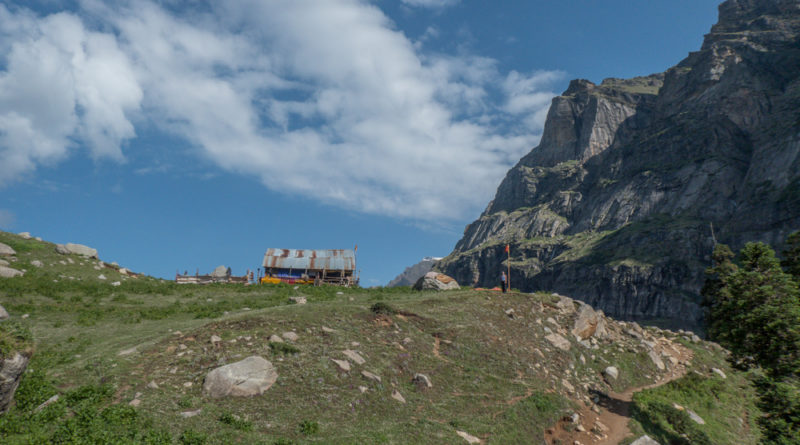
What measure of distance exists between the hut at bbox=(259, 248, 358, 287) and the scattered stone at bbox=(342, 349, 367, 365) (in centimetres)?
5034

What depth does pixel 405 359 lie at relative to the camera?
62.8 feet

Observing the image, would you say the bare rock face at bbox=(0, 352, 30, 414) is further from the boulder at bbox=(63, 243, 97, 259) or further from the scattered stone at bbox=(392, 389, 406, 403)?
the boulder at bbox=(63, 243, 97, 259)

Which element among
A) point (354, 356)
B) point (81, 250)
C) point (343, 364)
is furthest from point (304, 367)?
point (81, 250)

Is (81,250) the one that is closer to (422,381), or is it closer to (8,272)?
(8,272)

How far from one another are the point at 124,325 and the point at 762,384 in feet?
103

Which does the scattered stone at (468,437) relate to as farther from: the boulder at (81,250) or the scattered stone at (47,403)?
the boulder at (81,250)

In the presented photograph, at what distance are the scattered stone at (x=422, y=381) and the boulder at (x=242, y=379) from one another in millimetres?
6419

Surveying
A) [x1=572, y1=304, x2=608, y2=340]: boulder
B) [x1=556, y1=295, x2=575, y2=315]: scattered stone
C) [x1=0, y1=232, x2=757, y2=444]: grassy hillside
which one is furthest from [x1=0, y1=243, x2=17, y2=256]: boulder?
[x1=572, y1=304, x2=608, y2=340]: boulder

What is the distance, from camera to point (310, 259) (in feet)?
233

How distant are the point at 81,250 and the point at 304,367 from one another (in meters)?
35.9

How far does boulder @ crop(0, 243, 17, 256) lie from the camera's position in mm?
31047

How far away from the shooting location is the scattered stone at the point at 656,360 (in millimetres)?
29039

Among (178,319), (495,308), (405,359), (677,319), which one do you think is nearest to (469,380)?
(405,359)

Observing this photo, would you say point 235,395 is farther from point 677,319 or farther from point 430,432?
point 677,319
